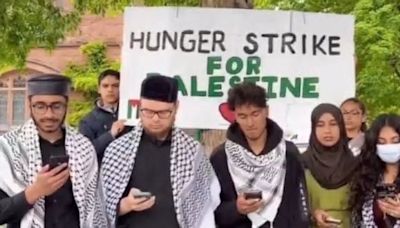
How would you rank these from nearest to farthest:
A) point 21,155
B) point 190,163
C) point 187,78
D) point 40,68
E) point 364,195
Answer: point 21,155
point 190,163
point 364,195
point 187,78
point 40,68

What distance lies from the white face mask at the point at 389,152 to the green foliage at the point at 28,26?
15.7 feet

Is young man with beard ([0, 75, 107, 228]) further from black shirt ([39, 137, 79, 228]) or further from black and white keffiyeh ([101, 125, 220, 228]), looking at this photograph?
black and white keffiyeh ([101, 125, 220, 228])

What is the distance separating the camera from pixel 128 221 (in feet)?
14.9

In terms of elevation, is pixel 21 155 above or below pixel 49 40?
below

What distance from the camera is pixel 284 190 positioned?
4855 mm

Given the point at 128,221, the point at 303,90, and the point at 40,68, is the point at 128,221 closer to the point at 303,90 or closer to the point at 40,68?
the point at 303,90

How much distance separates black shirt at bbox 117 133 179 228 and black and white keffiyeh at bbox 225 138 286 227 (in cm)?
43

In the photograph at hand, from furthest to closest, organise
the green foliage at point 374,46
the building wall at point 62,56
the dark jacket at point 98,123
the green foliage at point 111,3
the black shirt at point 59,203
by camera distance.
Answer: the building wall at point 62,56, the green foliage at point 374,46, the green foliage at point 111,3, the dark jacket at point 98,123, the black shirt at point 59,203

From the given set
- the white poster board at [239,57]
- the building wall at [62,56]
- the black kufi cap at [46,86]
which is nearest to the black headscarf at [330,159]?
the white poster board at [239,57]

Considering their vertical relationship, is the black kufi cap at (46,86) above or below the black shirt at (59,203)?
above

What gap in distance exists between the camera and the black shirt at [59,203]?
14.3ft

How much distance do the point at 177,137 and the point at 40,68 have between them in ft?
54.8

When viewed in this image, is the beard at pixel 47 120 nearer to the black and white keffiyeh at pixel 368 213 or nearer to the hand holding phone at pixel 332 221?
the hand holding phone at pixel 332 221

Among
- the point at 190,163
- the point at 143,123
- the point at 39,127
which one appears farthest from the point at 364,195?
the point at 39,127
